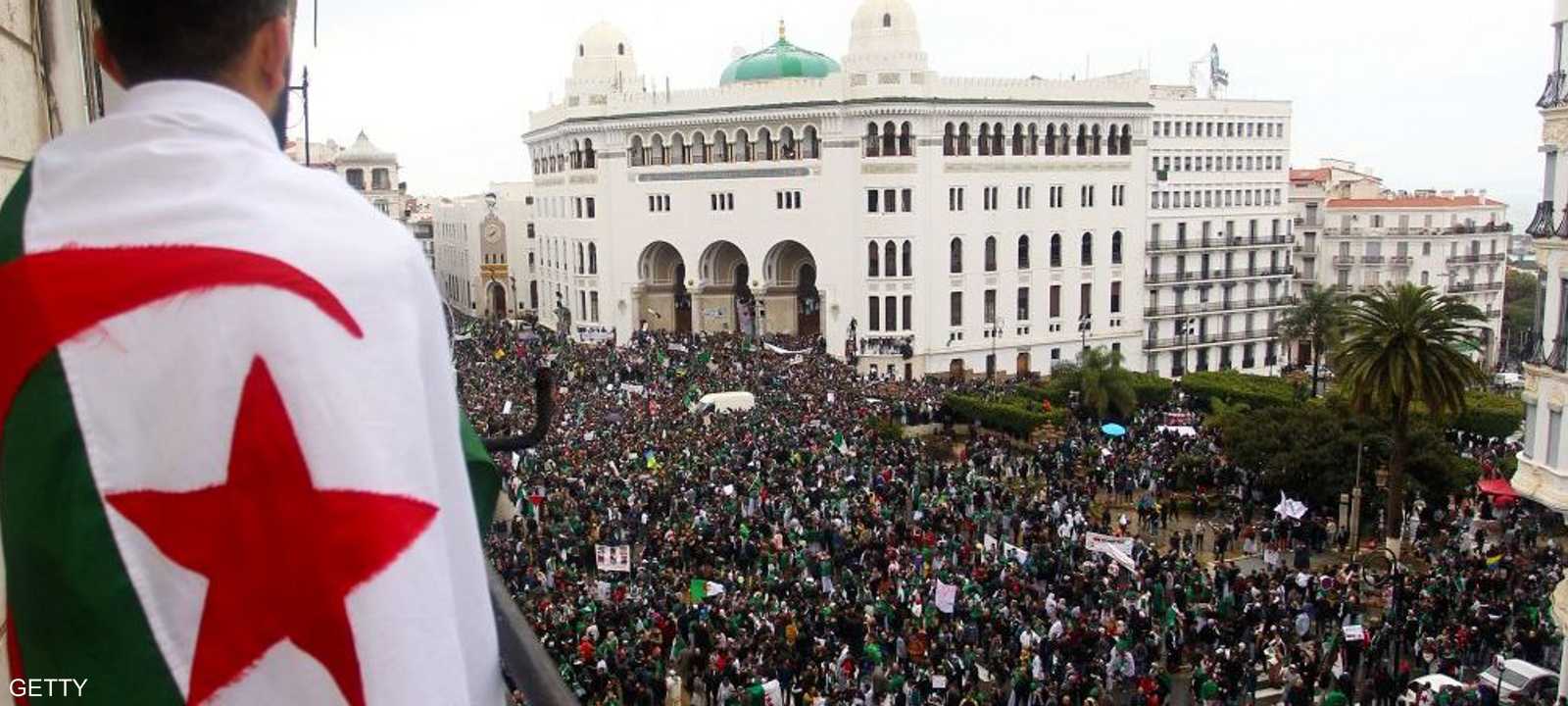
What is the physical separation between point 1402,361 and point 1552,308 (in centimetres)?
722

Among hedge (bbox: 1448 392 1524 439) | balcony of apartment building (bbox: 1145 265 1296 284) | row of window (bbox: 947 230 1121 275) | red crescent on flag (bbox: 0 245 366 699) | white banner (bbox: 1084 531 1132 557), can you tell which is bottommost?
hedge (bbox: 1448 392 1524 439)

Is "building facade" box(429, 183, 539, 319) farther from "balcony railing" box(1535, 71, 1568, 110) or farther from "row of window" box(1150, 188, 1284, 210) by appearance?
"balcony railing" box(1535, 71, 1568, 110)

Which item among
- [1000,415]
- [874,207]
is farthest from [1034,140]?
[1000,415]

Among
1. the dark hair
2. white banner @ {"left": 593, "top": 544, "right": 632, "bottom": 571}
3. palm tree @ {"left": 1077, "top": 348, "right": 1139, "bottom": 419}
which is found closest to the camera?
the dark hair

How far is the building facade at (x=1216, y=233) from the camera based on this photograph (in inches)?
2335

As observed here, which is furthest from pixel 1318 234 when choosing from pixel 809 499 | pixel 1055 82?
pixel 809 499

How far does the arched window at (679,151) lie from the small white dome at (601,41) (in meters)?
9.30

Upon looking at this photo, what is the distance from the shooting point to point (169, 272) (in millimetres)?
1536

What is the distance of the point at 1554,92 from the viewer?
62.3ft

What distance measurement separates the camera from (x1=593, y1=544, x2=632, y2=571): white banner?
20.4 meters

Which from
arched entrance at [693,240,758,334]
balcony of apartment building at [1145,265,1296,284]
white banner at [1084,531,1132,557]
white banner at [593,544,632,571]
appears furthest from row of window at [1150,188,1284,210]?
white banner at [593,544,632,571]

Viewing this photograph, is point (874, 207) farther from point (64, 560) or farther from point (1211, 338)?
point (64, 560)

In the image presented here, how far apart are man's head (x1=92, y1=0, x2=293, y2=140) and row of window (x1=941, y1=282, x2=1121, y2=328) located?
5092 cm

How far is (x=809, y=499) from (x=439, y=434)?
2379 cm
